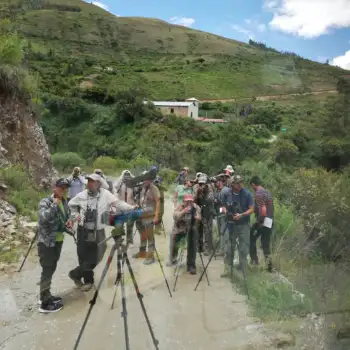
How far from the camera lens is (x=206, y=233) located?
336 inches

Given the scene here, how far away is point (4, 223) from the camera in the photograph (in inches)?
346

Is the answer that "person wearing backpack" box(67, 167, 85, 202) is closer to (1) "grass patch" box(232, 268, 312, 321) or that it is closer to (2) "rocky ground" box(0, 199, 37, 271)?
(2) "rocky ground" box(0, 199, 37, 271)

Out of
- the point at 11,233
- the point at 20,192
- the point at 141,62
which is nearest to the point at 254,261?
the point at 11,233

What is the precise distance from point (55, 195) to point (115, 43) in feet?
387

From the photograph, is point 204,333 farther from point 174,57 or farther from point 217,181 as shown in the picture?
point 174,57

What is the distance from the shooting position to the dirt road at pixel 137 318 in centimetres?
481

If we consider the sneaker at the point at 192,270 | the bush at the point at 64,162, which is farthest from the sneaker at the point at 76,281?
the bush at the point at 64,162

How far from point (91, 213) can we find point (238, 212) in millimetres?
2590

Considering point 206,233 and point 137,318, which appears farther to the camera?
A: point 206,233

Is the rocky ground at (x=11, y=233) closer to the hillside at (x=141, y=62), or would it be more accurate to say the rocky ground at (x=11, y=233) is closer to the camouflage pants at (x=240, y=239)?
the camouflage pants at (x=240, y=239)

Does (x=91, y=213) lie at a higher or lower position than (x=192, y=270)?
higher

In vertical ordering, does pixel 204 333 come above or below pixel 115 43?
below

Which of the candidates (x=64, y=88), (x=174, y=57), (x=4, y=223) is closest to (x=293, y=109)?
(x=64, y=88)

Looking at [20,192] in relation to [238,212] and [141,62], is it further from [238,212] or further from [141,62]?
[141,62]
